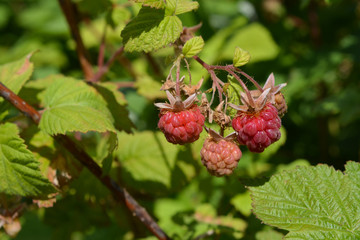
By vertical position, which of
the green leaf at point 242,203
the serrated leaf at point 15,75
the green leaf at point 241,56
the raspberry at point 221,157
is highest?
the serrated leaf at point 15,75

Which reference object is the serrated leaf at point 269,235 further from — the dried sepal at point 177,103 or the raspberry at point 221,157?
the dried sepal at point 177,103

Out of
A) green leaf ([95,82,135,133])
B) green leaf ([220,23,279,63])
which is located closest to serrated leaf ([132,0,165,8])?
green leaf ([95,82,135,133])

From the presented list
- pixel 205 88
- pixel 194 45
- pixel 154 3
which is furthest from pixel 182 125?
pixel 205 88

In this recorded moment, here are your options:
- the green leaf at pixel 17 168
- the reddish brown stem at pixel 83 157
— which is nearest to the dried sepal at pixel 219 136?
the reddish brown stem at pixel 83 157

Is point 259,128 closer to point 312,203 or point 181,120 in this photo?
point 181,120

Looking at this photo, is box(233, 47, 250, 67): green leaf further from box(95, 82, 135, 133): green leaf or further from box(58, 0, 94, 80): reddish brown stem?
box(58, 0, 94, 80): reddish brown stem

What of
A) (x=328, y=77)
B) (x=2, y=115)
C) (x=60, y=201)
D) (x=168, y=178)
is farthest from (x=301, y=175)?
(x=328, y=77)

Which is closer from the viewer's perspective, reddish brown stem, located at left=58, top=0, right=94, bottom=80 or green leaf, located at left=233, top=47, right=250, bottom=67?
green leaf, located at left=233, top=47, right=250, bottom=67
